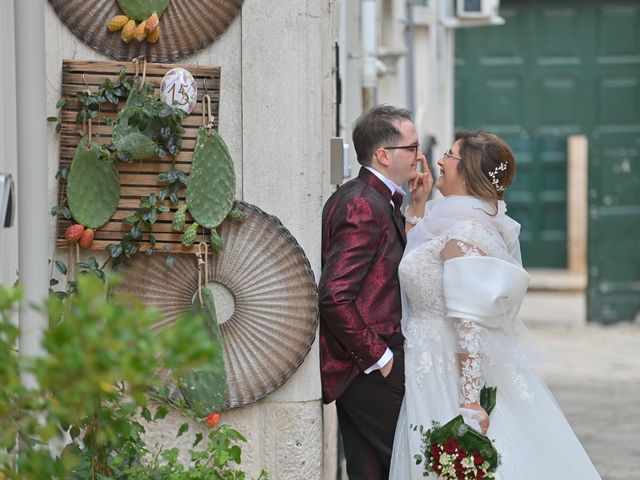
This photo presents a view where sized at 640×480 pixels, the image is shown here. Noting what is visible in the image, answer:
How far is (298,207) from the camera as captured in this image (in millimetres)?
4754

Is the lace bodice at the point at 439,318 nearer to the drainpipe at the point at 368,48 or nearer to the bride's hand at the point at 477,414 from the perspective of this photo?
the bride's hand at the point at 477,414

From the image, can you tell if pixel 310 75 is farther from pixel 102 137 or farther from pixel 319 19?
pixel 102 137

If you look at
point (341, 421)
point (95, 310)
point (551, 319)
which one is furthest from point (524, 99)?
point (95, 310)

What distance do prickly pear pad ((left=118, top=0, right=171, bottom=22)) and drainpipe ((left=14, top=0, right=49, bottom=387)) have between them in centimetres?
108

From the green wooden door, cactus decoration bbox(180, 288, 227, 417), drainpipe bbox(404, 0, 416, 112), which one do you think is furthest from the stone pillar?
the green wooden door

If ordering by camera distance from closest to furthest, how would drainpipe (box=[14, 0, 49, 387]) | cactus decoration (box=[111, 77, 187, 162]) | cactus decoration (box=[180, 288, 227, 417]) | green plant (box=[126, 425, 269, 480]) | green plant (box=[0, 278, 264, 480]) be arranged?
green plant (box=[0, 278, 264, 480]) < drainpipe (box=[14, 0, 49, 387]) < green plant (box=[126, 425, 269, 480]) < cactus decoration (box=[111, 77, 187, 162]) < cactus decoration (box=[180, 288, 227, 417])

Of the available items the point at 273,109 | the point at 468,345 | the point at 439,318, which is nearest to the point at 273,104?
the point at 273,109

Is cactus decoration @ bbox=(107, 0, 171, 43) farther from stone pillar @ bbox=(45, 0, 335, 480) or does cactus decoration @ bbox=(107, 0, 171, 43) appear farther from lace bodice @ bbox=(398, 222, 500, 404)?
lace bodice @ bbox=(398, 222, 500, 404)

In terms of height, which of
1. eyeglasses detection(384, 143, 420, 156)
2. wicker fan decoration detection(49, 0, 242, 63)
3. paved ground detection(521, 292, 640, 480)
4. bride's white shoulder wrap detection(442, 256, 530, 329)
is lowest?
paved ground detection(521, 292, 640, 480)

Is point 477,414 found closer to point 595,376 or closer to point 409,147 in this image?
point 409,147

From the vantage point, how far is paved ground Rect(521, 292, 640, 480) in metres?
8.24

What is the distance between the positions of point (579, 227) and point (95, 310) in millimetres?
16675

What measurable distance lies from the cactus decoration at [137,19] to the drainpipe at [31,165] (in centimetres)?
106

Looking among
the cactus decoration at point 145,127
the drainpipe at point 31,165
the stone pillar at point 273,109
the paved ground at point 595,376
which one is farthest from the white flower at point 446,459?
the paved ground at point 595,376
